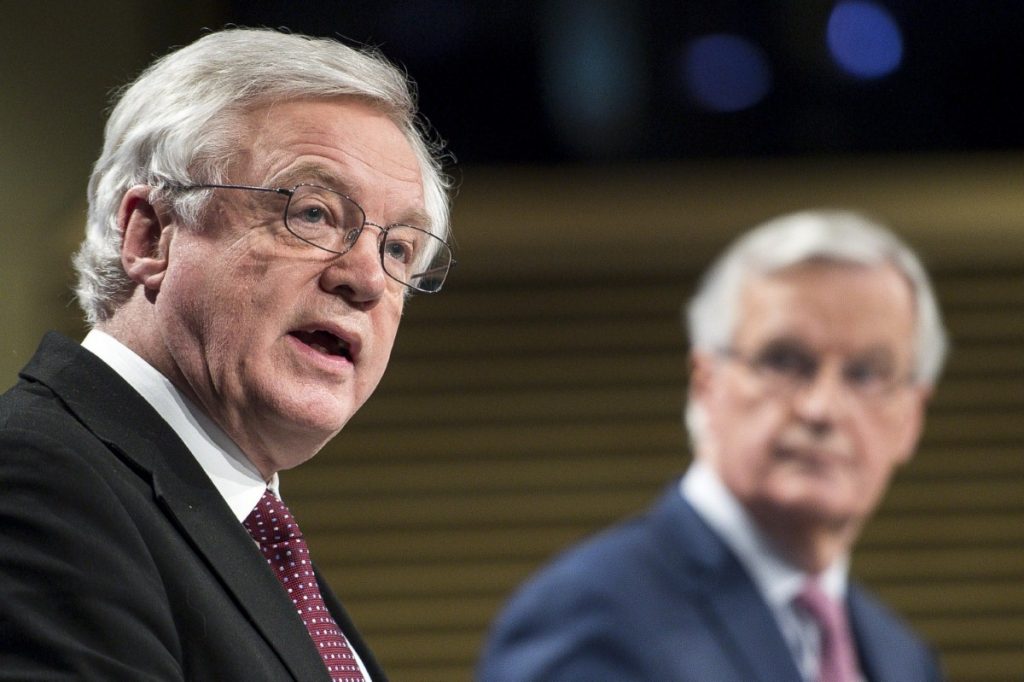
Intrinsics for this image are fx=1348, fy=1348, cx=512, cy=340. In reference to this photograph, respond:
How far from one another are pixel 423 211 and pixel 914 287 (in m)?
2.16

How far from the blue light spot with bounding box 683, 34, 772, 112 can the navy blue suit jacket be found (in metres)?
2.67

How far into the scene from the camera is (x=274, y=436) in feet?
4.69

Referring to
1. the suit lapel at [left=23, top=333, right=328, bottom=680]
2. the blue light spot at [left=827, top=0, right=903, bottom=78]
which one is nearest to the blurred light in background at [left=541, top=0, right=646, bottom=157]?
the blue light spot at [left=827, top=0, right=903, bottom=78]

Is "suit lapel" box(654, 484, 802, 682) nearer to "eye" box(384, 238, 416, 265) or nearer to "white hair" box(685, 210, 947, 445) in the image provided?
"white hair" box(685, 210, 947, 445)

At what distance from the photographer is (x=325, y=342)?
56.9 inches

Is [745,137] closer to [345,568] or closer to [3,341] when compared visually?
[345,568]

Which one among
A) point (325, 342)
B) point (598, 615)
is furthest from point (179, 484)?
point (598, 615)

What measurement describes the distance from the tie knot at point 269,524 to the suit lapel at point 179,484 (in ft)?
0.40

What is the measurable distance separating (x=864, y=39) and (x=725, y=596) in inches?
126

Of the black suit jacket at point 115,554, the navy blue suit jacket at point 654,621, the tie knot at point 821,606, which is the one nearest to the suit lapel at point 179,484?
the black suit jacket at point 115,554

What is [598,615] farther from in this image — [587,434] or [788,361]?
[587,434]

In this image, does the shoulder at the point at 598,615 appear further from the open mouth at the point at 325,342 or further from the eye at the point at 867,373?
the open mouth at the point at 325,342

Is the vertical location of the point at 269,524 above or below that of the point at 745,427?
above

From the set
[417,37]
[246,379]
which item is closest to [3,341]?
[246,379]
